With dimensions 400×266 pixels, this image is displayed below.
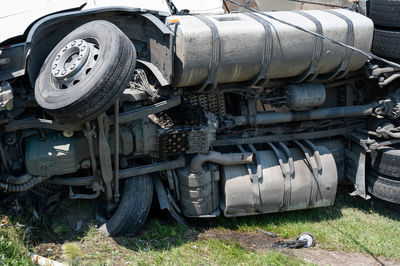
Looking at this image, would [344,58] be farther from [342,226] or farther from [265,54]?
[342,226]

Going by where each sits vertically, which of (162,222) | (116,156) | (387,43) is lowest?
(162,222)

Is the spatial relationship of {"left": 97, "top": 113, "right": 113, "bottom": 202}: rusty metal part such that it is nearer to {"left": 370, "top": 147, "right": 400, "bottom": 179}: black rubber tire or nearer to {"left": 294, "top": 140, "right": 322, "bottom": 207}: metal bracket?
{"left": 294, "top": 140, "right": 322, "bottom": 207}: metal bracket

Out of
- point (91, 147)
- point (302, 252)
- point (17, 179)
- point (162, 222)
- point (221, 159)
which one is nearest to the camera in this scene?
point (17, 179)

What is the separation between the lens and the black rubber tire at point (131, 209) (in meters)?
5.59

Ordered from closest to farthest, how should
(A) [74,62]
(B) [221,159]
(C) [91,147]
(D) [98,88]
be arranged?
(D) [98,88] < (A) [74,62] < (C) [91,147] < (B) [221,159]

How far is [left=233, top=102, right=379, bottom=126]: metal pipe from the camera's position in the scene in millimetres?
6281

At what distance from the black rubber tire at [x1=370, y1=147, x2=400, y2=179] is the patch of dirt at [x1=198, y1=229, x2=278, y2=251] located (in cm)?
178

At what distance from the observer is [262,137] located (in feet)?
21.4

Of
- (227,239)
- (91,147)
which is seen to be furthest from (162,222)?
(91,147)

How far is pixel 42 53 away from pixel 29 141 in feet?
3.35

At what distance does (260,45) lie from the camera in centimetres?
554

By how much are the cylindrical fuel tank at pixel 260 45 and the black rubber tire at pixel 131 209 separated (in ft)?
4.28

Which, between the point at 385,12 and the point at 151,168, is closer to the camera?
the point at 151,168

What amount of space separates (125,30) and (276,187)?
8.88 ft
